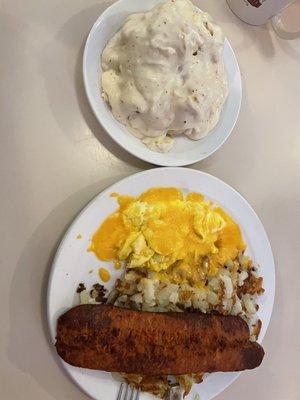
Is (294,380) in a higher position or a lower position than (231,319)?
lower

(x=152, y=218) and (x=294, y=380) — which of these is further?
(x=294, y=380)

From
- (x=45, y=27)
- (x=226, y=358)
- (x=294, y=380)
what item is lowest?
(x=294, y=380)

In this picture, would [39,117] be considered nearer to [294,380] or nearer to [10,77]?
[10,77]

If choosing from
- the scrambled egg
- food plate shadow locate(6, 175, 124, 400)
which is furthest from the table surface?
the scrambled egg

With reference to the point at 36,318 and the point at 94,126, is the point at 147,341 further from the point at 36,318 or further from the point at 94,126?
the point at 94,126

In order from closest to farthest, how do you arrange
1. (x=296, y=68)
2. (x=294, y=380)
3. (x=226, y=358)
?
(x=226, y=358) < (x=294, y=380) < (x=296, y=68)

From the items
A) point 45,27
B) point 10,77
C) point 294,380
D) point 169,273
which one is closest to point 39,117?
point 10,77

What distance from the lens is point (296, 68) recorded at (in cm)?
143

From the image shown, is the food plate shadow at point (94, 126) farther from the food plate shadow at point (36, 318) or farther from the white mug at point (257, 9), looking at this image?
the white mug at point (257, 9)

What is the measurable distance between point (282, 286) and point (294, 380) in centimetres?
26

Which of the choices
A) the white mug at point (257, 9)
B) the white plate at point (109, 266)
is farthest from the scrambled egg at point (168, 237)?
the white mug at point (257, 9)

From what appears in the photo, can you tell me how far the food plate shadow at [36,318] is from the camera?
1.01 metres

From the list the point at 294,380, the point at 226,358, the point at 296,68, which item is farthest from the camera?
the point at 296,68

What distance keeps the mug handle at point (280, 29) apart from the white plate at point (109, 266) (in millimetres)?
582
